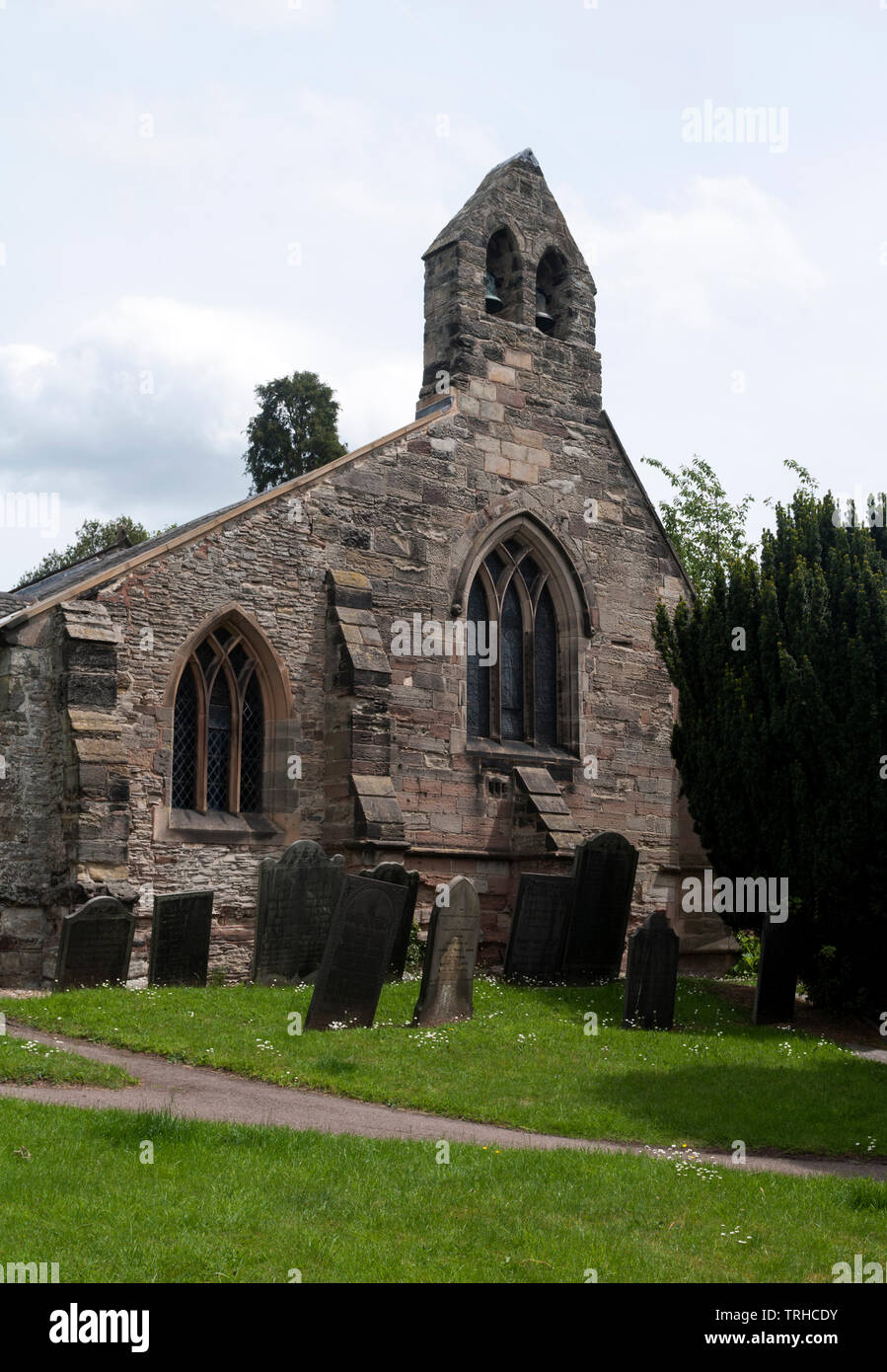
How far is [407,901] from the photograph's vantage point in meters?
15.1

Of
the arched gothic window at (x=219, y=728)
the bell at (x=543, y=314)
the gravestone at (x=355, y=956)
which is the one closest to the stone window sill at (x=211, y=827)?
the arched gothic window at (x=219, y=728)

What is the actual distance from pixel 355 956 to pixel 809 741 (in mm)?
6271

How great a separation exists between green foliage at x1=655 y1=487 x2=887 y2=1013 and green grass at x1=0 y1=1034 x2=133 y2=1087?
8.51 m

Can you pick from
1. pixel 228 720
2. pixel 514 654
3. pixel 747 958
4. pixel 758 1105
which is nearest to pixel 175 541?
pixel 228 720

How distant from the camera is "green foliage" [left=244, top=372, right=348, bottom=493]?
115 feet

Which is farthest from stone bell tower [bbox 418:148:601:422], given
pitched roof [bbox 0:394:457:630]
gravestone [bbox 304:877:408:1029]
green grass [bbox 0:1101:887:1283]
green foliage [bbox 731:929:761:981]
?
green grass [bbox 0:1101:887:1283]

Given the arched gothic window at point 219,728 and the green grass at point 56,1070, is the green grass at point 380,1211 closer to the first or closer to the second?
the green grass at point 56,1070

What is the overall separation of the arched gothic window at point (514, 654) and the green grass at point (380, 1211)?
37.4ft

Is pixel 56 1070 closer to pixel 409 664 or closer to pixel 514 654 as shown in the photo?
pixel 409 664

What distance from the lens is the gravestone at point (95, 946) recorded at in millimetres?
13188

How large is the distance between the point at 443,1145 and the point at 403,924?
764 cm

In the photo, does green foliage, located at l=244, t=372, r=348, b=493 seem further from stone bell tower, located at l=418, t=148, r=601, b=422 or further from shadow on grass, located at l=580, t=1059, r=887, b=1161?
shadow on grass, located at l=580, t=1059, r=887, b=1161
